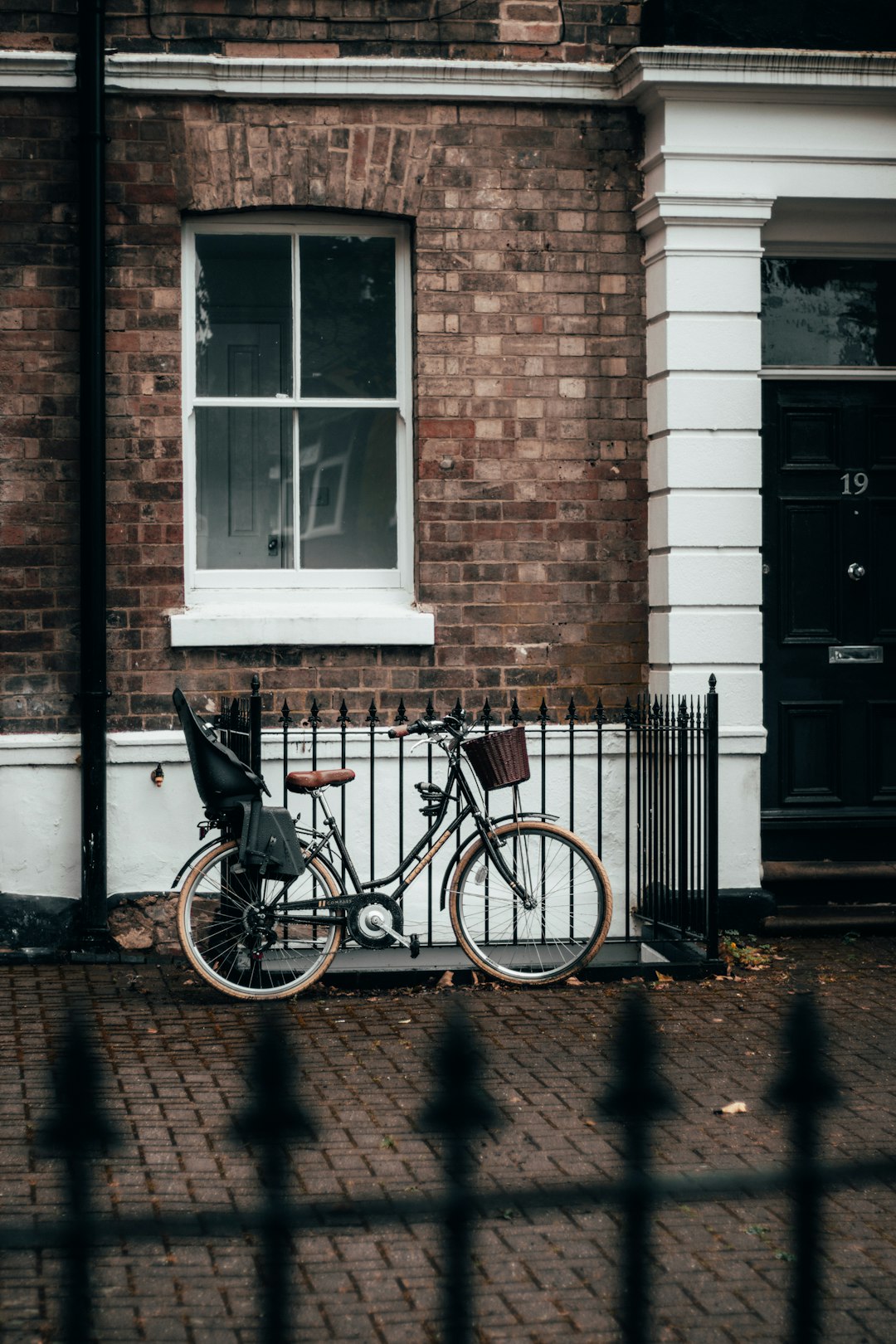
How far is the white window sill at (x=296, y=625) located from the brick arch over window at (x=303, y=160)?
6.51ft

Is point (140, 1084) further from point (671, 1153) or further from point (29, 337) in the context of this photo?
point (29, 337)

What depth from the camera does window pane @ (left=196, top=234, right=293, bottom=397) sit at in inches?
319

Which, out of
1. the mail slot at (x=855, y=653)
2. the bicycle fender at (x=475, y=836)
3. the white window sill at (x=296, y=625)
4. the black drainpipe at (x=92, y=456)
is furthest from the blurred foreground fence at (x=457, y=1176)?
the mail slot at (x=855, y=653)

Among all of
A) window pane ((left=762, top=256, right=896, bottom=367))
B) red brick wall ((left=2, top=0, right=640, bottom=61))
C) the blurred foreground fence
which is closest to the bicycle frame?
window pane ((left=762, top=256, right=896, bottom=367))

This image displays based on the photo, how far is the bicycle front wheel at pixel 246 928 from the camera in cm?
668

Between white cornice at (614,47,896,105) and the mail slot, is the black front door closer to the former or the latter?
the mail slot

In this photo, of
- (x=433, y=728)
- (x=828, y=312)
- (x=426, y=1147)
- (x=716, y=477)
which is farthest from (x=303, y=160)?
(x=426, y=1147)

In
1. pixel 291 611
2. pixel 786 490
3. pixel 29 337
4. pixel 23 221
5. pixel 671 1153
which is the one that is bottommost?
pixel 671 1153

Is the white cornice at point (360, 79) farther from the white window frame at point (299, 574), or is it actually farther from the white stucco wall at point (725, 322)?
the white window frame at point (299, 574)

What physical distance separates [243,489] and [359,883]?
7.81 ft

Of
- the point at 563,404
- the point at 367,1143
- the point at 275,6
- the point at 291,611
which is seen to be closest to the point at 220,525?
the point at 291,611

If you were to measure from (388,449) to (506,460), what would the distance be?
2.17 ft

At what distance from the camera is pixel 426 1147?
15.6ft

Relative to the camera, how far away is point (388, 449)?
8289mm
